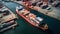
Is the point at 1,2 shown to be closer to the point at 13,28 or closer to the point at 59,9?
the point at 13,28

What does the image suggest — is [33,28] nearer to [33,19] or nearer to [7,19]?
[33,19]

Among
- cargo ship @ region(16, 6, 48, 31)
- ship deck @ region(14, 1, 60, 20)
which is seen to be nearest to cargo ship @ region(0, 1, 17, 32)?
cargo ship @ region(16, 6, 48, 31)

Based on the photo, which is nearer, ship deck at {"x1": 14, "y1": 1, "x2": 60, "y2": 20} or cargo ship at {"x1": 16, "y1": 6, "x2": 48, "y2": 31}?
cargo ship at {"x1": 16, "y1": 6, "x2": 48, "y2": 31}

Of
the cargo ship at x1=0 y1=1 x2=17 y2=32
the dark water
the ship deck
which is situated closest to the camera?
the dark water

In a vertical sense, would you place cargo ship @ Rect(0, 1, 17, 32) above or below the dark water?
above

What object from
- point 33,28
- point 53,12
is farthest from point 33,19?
point 53,12

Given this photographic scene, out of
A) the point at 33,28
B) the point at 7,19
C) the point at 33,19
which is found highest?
the point at 33,19

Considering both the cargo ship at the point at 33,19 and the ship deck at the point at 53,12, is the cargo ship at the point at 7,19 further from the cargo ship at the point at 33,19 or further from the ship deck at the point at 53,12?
the ship deck at the point at 53,12

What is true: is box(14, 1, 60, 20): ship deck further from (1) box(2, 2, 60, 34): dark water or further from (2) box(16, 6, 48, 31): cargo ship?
(2) box(16, 6, 48, 31): cargo ship

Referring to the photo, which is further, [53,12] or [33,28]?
Answer: [53,12]

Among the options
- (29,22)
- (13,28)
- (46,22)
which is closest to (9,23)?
(13,28)
